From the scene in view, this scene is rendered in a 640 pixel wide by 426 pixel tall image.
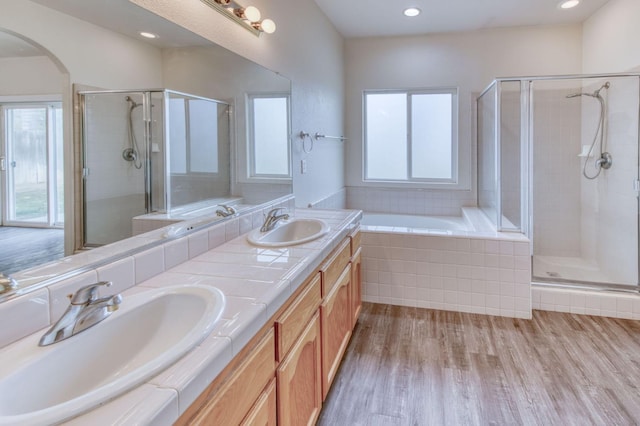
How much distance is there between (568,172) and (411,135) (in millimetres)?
1687

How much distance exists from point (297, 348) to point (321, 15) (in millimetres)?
3322

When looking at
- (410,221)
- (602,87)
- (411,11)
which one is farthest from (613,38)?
(410,221)

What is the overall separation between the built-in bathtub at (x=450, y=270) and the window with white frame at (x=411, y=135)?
4.87 feet

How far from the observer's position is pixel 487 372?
2.19 metres

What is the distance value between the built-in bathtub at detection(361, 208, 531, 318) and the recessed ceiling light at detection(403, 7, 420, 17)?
6.96 feet

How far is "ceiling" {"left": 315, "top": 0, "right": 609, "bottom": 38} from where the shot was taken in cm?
353

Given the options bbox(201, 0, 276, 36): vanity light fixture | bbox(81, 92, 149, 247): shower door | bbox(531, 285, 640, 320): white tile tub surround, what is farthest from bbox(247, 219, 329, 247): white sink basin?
bbox(531, 285, 640, 320): white tile tub surround

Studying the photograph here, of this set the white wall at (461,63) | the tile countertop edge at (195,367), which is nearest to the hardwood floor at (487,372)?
the tile countertop edge at (195,367)

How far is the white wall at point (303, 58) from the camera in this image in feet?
6.26

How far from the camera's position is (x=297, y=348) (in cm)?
138

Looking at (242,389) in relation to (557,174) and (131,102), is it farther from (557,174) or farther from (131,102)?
(557,174)

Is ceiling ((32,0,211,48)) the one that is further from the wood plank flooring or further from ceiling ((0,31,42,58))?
the wood plank flooring

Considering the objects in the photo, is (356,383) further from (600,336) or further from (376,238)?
(600,336)

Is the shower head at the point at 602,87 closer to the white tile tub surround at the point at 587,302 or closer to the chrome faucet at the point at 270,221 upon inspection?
the white tile tub surround at the point at 587,302
